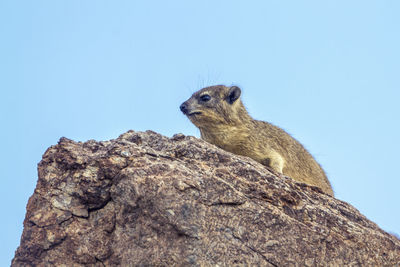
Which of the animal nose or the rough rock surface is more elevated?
the animal nose

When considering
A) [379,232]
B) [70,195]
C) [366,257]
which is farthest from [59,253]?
[379,232]

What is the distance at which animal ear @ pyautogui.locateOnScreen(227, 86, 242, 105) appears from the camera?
10.1m

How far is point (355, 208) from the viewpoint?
7.31 m

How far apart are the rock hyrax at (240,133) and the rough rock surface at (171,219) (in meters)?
3.05

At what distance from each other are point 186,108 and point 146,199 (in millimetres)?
4021

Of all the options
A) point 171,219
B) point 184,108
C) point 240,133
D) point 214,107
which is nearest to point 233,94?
point 214,107

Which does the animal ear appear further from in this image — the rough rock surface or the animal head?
the rough rock surface

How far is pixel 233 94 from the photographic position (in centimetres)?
1013

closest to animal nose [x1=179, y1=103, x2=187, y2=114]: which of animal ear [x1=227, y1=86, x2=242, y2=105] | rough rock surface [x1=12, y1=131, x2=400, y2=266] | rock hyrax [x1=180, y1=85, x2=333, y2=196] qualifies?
rock hyrax [x1=180, y1=85, x2=333, y2=196]

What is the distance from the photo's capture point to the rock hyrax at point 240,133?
31.3 feet

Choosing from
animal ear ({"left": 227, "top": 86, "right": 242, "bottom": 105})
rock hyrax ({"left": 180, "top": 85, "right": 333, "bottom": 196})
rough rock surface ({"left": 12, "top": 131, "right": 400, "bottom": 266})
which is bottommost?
rough rock surface ({"left": 12, "top": 131, "right": 400, "bottom": 266})

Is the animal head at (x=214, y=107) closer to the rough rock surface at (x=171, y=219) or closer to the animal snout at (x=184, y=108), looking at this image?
the animal snout at (x=184, y=108)

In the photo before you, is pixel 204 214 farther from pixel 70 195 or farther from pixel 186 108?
pixel 186 108

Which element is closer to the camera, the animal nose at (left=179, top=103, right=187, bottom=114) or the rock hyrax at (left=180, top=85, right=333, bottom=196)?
the animal nose at (left=179, top=103, right=187, bottom=114)
